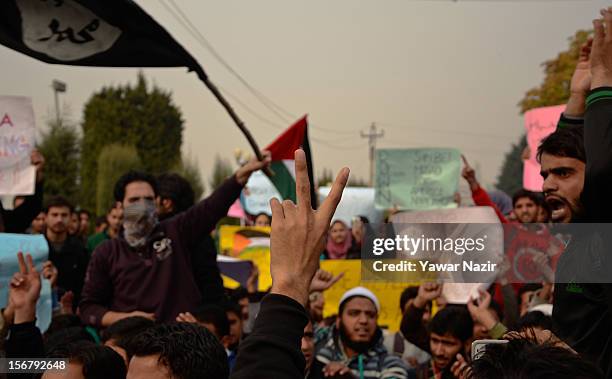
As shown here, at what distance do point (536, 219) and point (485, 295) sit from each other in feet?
7.85

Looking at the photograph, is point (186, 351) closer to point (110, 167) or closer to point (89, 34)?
point (89, 34)

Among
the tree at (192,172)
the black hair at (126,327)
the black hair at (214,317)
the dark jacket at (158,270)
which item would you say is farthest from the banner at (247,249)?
the tree at (192,172)

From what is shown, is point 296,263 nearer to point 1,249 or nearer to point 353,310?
point 1,249

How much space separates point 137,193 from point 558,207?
314cm

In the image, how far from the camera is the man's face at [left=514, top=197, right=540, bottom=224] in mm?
6781

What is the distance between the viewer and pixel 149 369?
2645 mm

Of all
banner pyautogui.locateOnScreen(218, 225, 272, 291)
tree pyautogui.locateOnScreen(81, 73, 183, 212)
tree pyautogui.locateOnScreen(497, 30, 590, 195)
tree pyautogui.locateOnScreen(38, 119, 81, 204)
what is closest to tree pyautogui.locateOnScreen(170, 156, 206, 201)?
tree pyautogui.locateOnScreen(81, 73, 183, 212)

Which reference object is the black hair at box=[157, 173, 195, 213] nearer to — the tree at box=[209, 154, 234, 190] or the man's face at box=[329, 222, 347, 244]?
the man's face at box=[329, 222, 347, 244]

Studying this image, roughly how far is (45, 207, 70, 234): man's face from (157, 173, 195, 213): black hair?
2.05 metres

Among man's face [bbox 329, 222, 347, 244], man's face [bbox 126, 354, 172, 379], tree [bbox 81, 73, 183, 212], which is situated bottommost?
man's face [bbox 126, 354, 172, 379]

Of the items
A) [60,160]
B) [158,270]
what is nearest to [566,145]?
[158,270]

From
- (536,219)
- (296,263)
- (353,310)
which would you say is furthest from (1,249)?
(536,219)

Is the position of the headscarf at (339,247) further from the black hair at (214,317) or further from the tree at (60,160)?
the tree at (60,160)

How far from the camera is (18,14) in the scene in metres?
4.48
